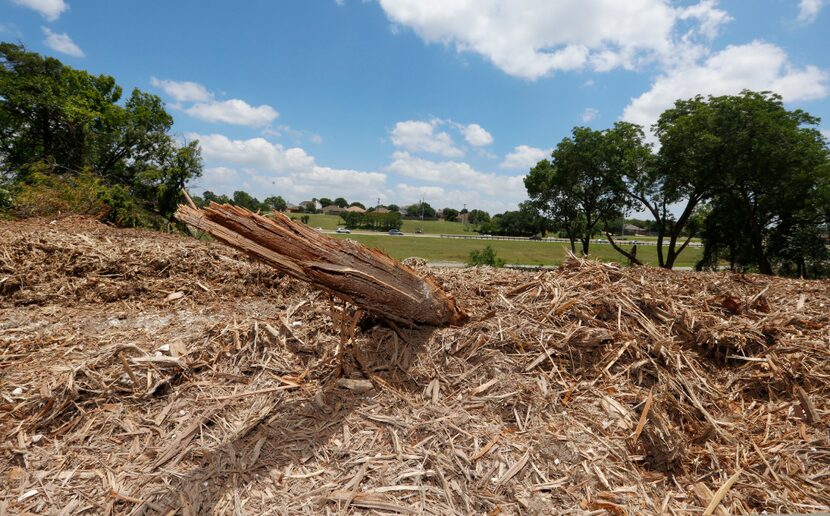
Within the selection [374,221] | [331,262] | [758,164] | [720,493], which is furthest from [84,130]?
[374,221]

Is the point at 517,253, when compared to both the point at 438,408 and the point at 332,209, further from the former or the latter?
the point at 332,209

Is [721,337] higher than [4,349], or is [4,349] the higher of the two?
[721,337]

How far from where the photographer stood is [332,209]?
124938 mm

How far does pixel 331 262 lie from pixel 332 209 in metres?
126

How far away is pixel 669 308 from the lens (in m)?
3.76

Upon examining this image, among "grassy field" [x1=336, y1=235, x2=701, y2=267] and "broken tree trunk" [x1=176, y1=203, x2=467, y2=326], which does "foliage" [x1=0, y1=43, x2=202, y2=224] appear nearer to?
"grassy field" [x1=336, y1=235, x2=701, y2=267]

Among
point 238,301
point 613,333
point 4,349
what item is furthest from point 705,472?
point 4,349

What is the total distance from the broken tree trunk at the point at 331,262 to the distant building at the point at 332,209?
11868cm

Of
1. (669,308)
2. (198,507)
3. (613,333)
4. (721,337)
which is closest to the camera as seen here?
(198,507)

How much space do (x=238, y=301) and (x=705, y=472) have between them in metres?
5.11

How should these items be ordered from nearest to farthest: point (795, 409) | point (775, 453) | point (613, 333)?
point (775, 453) → point (795, 409) → point (613, 333)

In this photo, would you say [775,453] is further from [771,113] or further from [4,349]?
[771,113]

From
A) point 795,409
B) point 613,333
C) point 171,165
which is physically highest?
point 171,165

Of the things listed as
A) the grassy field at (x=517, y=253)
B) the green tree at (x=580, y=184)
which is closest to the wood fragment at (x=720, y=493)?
the grassy field at (x=517, y=253)
